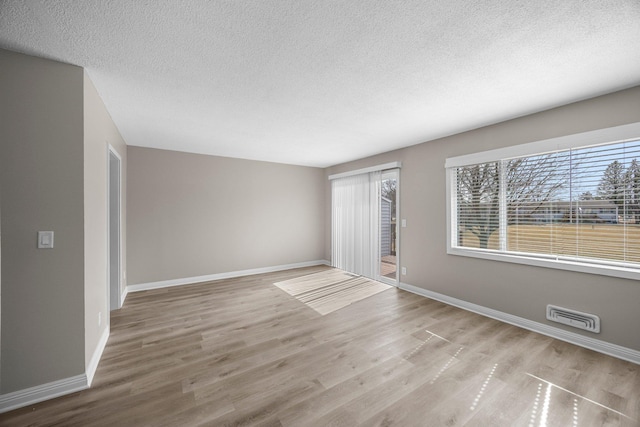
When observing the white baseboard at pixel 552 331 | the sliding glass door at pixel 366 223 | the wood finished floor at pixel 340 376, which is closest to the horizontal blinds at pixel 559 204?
the white baseboard at pixel 552 331

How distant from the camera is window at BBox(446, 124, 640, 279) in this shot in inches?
92.1

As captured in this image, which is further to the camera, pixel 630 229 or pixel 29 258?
pixel 630 229

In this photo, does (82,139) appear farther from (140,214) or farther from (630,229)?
(630,229)

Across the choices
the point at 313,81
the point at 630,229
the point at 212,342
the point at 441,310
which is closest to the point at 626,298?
the point at 630,229

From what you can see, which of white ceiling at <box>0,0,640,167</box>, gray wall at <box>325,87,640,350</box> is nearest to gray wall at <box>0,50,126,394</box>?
white ceiling at <box>0,0,640,167</box>

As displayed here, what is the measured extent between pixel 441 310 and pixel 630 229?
6.60 ft

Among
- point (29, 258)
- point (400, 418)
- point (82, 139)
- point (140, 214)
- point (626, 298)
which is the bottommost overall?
point (400, 418)

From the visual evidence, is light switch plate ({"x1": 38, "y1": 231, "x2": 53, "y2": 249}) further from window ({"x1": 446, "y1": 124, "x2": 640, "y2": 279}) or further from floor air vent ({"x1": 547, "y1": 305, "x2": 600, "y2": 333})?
floor air vent ({"x1": 547, "y1": 305, "x2": 600, "y2": 333})

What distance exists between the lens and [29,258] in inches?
69.8

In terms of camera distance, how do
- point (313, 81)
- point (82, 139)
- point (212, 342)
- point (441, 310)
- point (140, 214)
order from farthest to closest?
point (140, 214)
point (441, 310)
point (212, 342)
point (313, 81)
point (82, 139)

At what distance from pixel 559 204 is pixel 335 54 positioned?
2.85m

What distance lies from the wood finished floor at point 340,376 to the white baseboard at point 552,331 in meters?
0.11

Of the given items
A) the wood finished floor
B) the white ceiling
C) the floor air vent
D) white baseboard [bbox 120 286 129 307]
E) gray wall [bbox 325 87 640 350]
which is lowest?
the wood finished floor

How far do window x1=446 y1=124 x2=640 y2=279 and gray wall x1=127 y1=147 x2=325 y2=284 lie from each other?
3353mm
